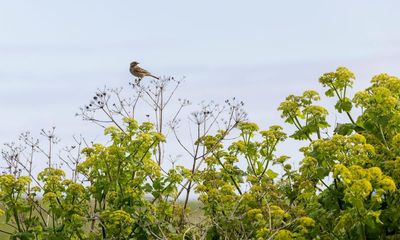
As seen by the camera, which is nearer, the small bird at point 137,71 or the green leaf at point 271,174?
the green leaf at point 271,174

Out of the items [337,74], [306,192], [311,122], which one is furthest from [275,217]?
[337,74]

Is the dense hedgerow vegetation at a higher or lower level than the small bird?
lower

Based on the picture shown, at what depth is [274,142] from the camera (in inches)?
394

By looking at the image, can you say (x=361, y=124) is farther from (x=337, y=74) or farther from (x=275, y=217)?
(x=275, y=217)

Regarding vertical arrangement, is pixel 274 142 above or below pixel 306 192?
above

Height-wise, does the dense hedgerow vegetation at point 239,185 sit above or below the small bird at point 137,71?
below

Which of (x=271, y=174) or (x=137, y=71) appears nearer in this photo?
(x=271, y=174)

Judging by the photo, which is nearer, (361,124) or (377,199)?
(377,199)

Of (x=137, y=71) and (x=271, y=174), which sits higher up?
(x=137, y=71)

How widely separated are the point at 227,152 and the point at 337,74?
1893mm

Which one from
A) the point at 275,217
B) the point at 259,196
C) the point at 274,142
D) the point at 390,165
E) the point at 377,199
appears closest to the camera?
the point at 377,199

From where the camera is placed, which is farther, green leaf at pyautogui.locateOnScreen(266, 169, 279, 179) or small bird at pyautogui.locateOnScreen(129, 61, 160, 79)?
small bird at pyautogui.locateOnScreen(129, 61, 160, 79)

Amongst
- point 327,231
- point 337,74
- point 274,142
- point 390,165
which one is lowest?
point 327,231

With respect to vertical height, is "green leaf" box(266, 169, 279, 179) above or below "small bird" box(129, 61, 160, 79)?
below
